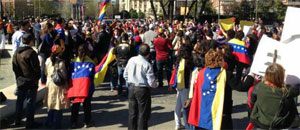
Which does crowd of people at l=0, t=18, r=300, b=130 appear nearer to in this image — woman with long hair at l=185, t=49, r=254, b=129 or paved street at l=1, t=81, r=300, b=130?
woman with long hair at l=185, t=49, r=254, b=129

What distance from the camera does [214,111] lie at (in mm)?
5281

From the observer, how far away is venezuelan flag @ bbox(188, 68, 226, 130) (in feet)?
17.2

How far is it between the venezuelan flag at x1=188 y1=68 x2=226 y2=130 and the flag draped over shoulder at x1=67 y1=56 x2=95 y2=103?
2.57 m

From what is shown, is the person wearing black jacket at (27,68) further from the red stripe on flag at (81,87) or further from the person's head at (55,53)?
the red stripe on flag at (81,87)

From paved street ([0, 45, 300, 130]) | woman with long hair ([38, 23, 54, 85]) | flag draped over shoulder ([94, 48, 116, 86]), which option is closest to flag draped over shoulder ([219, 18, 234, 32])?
paved street ([0, 45, 300, 130])

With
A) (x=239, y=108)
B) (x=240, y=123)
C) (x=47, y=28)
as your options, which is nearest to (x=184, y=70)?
(x=240, y=123)

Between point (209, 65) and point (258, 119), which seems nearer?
point (258, 119)

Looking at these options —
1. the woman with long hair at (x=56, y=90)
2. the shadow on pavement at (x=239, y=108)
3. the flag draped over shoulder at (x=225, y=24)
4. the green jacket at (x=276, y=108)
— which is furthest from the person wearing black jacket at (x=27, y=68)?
the flag draped over shoulder at (x=225, y=24)

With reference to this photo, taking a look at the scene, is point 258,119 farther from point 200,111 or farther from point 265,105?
point 200,111

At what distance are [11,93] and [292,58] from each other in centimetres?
682

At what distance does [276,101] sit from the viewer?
14.0 ft

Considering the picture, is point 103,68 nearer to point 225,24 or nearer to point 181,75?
point 181,75

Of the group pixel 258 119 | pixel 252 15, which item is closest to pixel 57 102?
pixel 258 119

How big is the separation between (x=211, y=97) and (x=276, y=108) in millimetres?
1185
